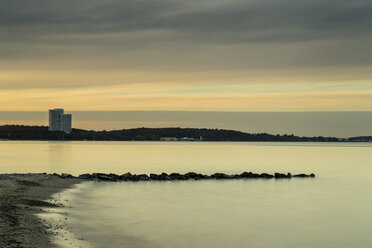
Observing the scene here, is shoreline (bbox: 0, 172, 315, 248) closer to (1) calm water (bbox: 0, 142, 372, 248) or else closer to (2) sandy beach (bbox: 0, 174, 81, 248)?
(2) sandy beach (bbox: 0, 174, 81, 248)

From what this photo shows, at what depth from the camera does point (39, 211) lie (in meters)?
23.5

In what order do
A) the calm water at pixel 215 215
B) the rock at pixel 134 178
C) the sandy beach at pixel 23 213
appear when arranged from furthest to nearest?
the rock at pixel 134 178
the calm water at pixel 215 215
the sandy beach at pixel 23 213

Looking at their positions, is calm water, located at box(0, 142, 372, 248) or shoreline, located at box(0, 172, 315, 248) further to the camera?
calm water, located at box(0, 142, 372, 248)

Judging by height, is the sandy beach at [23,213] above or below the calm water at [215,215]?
above

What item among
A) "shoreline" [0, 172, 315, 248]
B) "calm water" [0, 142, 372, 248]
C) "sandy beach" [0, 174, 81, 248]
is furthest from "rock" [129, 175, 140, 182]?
"sandy beach" [0, 174, 81, 248]

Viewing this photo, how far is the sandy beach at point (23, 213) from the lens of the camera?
16391mm

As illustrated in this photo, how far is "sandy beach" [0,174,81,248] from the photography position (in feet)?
53.8

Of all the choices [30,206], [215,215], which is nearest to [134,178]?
[215,215]

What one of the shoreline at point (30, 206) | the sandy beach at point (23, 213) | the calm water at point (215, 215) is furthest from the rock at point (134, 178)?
the sandy beach at point (23, 213)

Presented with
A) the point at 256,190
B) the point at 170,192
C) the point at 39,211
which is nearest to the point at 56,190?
the point at 170,192

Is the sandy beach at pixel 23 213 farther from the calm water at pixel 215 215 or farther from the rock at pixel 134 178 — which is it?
the rock at pixel 134 178

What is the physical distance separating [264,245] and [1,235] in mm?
10098

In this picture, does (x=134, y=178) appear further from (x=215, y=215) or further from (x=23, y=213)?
(x=23, y=213)

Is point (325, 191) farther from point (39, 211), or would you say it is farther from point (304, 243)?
point (39, 211)
